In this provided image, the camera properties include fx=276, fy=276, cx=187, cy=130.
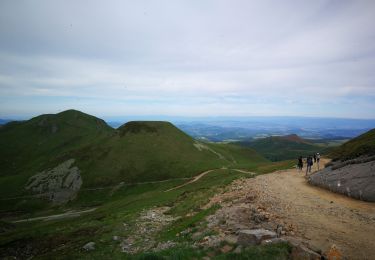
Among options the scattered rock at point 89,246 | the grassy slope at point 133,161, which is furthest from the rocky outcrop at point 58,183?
the scattered rock at point 89,246

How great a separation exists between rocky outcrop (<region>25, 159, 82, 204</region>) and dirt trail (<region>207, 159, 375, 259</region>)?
83.5m

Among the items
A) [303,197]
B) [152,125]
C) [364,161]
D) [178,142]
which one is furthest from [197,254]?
[152,125]

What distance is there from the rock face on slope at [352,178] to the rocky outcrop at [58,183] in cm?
8906

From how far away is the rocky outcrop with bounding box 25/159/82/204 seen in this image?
102 meters

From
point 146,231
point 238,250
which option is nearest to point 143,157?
point 146,231

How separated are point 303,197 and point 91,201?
80901mm

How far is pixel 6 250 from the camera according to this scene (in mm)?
43781

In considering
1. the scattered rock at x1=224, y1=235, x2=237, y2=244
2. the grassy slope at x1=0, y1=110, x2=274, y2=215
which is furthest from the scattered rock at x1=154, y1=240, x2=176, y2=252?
the grassy slope at x1=0, y1=110, x2=274, y2=215

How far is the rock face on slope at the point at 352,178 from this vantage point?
Answer: 28719 mm

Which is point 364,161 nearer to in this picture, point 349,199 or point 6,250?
point 349,199

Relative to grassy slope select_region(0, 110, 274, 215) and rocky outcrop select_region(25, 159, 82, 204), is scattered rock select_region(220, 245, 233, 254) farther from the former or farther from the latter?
rocky outcrop select_region(25, 159, 82, 204)

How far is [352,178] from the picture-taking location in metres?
31.8

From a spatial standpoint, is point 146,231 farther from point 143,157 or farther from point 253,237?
point 143,157

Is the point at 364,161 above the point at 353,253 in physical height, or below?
above
